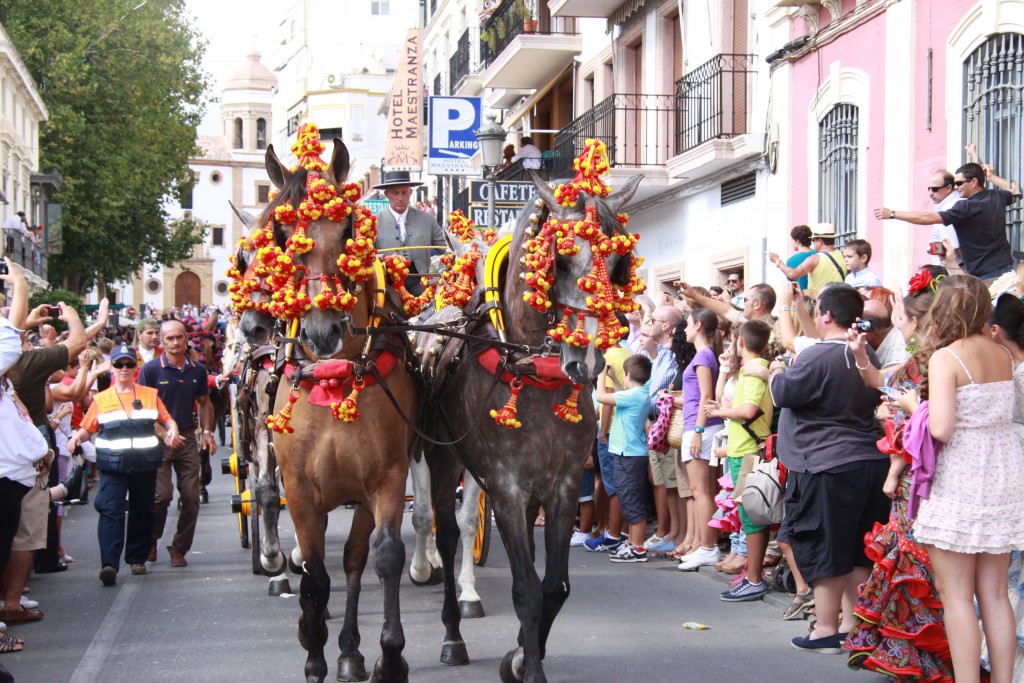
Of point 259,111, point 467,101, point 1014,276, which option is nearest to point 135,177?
point 467,101

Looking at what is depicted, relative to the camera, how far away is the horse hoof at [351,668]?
6.61 metres

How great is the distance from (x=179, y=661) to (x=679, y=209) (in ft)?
46.0

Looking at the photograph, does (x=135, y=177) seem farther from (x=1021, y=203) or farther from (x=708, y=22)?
(x=1021, y=203)

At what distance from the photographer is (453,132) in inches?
768

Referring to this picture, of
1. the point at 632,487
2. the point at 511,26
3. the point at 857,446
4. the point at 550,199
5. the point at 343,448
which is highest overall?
the point at 511,26

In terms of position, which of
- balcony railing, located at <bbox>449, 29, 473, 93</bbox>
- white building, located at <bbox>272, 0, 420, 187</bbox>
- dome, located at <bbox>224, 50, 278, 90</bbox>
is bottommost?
balcony railing, located at <bbox>449, 29, 473, 93</bbox>

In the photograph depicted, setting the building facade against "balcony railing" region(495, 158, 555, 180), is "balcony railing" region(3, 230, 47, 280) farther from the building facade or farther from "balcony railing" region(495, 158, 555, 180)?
the building facade

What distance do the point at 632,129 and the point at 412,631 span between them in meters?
14.2

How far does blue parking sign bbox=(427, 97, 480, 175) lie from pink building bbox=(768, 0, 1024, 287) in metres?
4.98

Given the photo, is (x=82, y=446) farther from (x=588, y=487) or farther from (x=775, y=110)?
(x=775, y=110)

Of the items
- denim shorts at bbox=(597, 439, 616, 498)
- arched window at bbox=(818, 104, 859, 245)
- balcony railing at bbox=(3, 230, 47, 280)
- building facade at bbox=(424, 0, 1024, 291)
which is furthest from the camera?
balcony railing at bbox=(3, 230, 47, 280)

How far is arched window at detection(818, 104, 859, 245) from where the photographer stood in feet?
47.3

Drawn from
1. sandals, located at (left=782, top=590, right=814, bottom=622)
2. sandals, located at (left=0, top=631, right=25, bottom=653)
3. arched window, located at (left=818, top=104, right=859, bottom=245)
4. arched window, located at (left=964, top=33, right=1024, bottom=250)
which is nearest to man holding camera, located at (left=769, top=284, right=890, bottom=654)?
sandals, located at (left=782, top=590, right=814, bottom=622)

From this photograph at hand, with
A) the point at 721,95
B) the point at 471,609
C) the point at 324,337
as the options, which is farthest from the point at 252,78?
the point at 324,337
